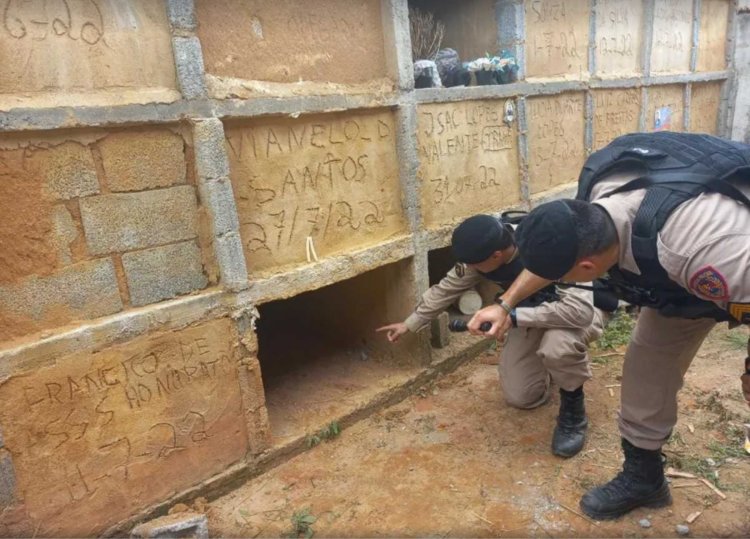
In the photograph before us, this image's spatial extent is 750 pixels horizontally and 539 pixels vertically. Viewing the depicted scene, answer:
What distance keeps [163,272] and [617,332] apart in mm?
3741

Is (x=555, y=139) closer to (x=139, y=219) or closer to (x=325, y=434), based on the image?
(x=325, y=434)


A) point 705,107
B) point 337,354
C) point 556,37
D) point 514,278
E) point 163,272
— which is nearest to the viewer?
point 163,272

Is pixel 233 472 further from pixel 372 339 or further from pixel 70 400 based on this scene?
pixel 372 339

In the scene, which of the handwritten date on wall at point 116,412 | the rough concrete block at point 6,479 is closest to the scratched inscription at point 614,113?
the handwritten date on wall at point 116,412

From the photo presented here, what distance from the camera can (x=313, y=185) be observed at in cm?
323

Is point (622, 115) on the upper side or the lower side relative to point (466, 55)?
lower

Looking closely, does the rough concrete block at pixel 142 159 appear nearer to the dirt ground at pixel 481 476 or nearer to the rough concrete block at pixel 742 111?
the dirt ground at pixel 481 476

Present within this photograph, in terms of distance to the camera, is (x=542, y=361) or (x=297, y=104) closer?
(x=297, y=104)

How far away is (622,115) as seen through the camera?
19.0 feet

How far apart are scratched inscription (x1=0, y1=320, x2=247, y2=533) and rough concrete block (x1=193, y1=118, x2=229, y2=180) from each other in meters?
0.79

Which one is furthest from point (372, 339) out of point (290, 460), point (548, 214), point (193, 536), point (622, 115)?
point (622, 115)

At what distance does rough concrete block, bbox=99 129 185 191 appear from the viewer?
96.7 inches

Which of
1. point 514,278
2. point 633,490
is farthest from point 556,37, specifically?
point 633,490

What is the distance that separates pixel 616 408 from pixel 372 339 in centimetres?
183
